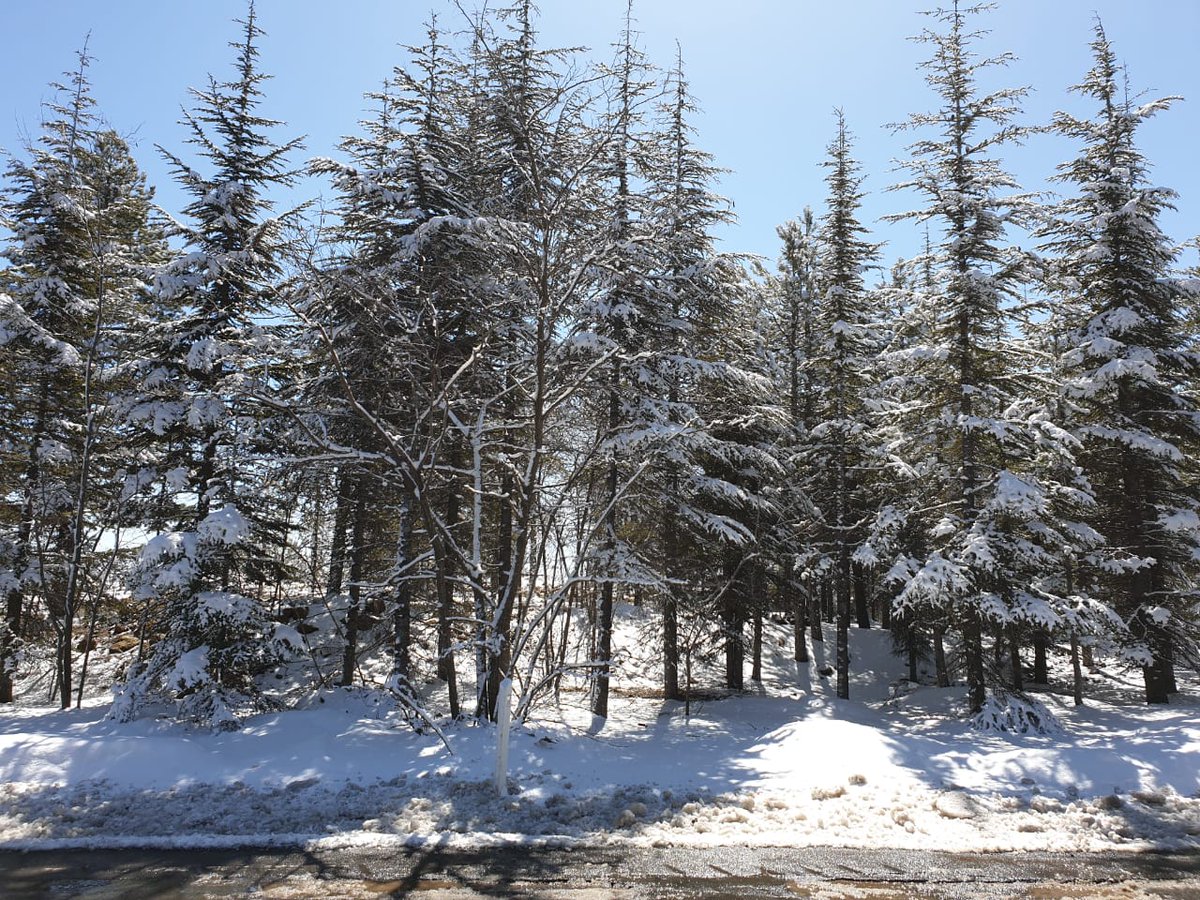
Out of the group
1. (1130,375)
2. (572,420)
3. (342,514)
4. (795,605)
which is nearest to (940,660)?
(795,605)

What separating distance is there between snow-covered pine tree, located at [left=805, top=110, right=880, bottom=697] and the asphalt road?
34.6 feet

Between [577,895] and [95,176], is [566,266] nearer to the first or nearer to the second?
[577,895]

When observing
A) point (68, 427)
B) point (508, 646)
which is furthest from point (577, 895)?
point (68, 427)

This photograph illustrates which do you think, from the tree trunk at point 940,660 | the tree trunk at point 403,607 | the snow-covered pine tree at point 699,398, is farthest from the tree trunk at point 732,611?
the tree trunk at point 403,607

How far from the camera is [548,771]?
32.9 feet

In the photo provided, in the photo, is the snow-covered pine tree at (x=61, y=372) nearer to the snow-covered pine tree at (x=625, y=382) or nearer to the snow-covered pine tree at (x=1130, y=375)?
the snow-covered pine tree at (x=625, y=382)

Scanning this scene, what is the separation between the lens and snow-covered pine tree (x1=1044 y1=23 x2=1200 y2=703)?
52.2ft

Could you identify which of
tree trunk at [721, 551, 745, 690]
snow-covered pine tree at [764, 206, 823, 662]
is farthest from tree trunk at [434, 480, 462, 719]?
snow-covered pine tree at [764, 206, 823, 662]

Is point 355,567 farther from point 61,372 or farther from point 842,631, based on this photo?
point 842,631

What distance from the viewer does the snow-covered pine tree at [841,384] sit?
18.6 m

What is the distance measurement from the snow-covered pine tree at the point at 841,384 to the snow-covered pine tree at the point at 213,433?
1424 cm

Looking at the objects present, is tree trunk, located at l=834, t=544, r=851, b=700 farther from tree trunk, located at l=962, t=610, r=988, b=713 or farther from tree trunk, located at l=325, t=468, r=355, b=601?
tree trunk, located at l=325, t=468, r=355, b=601

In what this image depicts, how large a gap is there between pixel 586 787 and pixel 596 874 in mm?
2682

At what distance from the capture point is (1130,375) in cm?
1636
